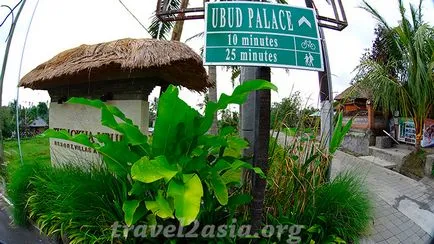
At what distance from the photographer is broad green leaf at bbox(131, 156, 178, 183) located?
1238mm

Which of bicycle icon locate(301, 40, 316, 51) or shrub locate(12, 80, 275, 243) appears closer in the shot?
shrub locate(12, 80, 275, 243)

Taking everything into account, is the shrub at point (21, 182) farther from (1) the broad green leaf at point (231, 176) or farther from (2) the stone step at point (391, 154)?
(2) the stone step at point (391, 154)

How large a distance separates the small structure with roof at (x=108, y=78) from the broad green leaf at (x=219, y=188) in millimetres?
1042

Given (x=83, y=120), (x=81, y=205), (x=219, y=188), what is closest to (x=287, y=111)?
(x=219, y=188)

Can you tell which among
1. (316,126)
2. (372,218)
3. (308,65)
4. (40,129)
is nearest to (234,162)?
(308,65)

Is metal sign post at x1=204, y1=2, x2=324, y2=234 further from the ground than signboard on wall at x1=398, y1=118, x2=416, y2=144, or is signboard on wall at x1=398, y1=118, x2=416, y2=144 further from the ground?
metal sign post at x1=204, y1=2, x2=324, y2=234

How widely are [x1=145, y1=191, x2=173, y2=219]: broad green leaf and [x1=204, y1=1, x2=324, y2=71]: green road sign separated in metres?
0.72

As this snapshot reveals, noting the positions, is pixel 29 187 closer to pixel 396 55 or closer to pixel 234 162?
pixel 234 162

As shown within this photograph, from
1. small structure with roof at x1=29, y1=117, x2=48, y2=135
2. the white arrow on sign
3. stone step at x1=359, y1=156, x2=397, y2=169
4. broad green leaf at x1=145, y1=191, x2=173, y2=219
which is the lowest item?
broad green leaf at x1=145, y1=191, x2=173, y2=219

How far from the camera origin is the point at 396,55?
72.4 inches

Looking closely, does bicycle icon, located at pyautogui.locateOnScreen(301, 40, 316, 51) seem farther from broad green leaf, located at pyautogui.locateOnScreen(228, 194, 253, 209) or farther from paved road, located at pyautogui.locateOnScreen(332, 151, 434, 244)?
paved road, located at pyautogui.locateOnScreen(332, 151, 434, 244)

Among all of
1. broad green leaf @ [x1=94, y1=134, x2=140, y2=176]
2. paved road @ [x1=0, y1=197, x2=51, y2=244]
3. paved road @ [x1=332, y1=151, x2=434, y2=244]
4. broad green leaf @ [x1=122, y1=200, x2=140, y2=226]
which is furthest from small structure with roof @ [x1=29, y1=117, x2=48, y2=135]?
paved road @ [x1=332, y1=151, x2=434, y2=244]

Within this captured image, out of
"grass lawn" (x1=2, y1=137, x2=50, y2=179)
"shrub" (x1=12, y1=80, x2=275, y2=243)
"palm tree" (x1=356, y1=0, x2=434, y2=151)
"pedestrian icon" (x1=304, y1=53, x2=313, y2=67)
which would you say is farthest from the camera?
"grass lawn" (x1=2, y1=137, x2=50, y2=179)

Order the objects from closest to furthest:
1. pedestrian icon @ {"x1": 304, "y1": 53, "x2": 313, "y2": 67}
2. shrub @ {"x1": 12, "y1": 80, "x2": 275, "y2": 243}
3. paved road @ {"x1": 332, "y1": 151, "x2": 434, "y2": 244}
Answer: shrub @ {"x1": 12, "y1": 80, "x2": 275, "y2": 243} → pedestrian icon @ {"x1": 304, "y1": 53, "x2": 313, "y2": 67} → paved road @ {"x1": 332, "y1": 151, "x2": 434, "y2": 244}
